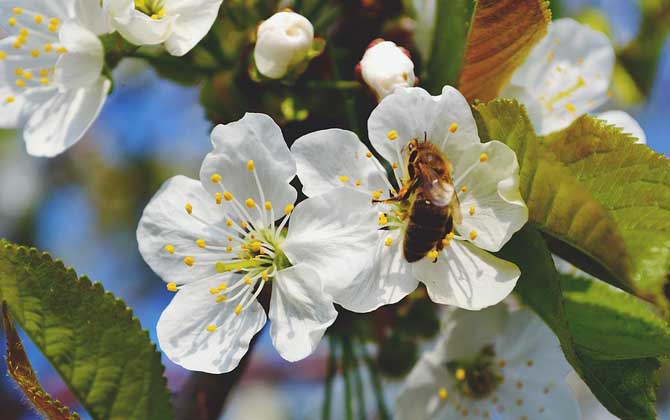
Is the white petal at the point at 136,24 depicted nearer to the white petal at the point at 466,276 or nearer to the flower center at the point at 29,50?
the flower center at the point at 29,50

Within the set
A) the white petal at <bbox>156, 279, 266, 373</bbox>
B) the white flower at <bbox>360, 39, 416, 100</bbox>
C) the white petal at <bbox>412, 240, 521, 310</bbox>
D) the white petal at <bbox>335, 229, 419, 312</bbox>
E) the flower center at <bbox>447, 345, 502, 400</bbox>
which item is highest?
the white flower at <bbox>360, 39, 416, 100</bbox>

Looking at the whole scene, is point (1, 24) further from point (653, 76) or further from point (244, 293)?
point (653, 76)

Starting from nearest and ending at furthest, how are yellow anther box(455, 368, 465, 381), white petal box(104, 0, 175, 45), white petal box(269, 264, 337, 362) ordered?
white petal box(269, 264, 337, 362)
white petal box(104, 0, 175, 45)
yellow anther box(455, 368, 465, 381)

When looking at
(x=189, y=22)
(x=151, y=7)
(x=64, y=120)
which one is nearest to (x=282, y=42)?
(x=189, y=22)

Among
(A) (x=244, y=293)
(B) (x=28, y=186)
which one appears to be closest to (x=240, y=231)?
(A) (x=244, y=293)

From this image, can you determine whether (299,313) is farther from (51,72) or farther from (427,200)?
(51,72)

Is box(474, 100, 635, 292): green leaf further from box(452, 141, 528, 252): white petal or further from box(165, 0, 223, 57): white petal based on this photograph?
box(165, 0, 223, 57): white petal

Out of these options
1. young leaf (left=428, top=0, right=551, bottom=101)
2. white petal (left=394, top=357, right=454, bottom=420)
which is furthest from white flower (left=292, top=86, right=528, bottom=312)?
white petal (left=394, top=357, right=454, bottom=420)

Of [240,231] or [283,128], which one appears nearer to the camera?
[240,231]
